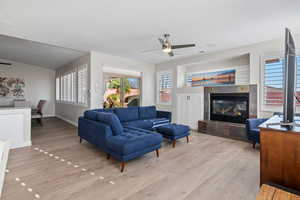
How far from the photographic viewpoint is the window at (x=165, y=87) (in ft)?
21.4

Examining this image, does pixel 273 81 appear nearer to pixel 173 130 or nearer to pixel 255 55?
pixel 255 55

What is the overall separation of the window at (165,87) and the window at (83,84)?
122 inches

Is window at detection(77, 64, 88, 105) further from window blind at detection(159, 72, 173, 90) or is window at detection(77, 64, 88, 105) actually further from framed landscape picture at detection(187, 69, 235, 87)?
framed landscape picture at detection(187, 69, 235, 87)

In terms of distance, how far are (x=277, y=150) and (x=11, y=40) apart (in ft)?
21.9

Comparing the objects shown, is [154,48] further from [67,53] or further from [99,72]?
[67,53]

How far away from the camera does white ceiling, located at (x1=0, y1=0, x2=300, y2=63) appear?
252 centimetres

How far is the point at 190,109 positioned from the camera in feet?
18.5

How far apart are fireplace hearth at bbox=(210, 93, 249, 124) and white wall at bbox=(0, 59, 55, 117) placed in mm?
8241

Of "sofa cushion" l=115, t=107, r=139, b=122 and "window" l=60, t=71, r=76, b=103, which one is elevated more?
"window" l=60, t=71, r=76, b=103

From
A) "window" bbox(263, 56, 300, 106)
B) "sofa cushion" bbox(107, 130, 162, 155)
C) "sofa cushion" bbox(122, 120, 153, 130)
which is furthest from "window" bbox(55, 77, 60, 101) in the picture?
"window" bbox(263, 56, 300, 106)

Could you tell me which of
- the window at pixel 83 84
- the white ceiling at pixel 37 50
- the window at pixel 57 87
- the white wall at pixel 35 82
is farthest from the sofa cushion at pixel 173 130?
the white wall at pixel 35 82

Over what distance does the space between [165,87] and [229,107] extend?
2.73 m

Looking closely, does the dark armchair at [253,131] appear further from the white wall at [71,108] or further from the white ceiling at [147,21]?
the white wall at [71,108]

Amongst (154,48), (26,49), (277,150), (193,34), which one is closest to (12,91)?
(26,49)
